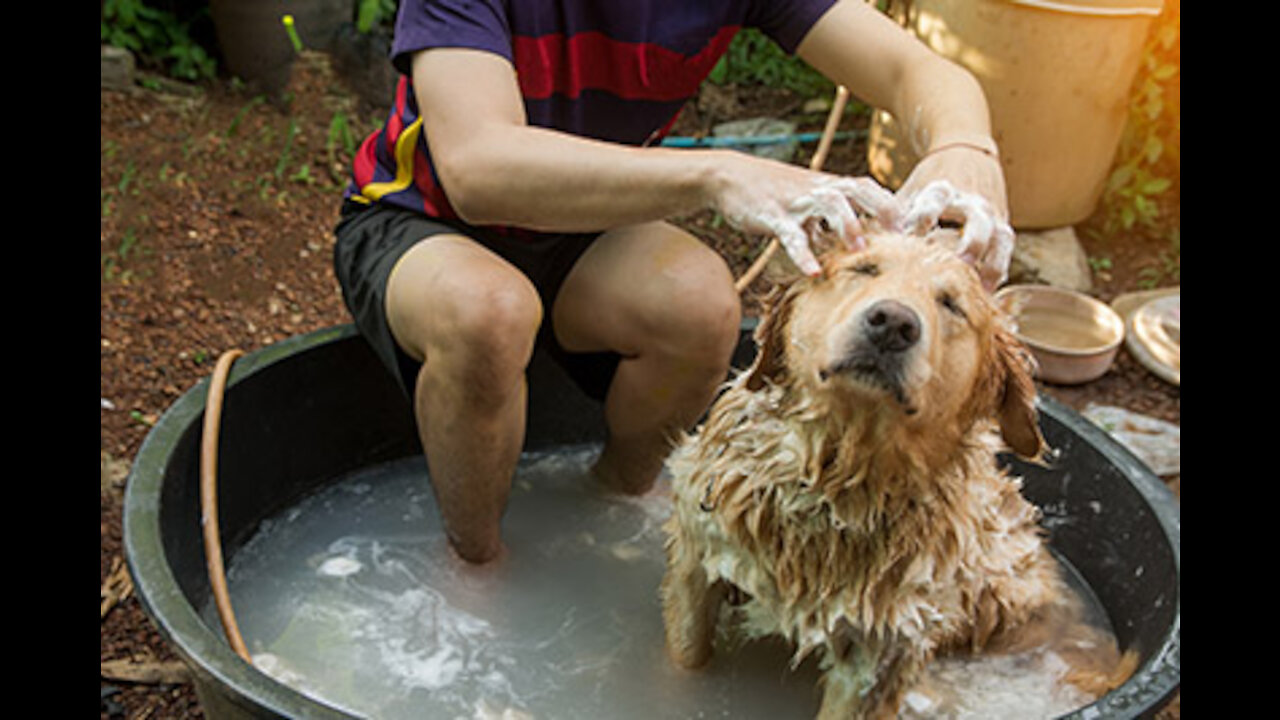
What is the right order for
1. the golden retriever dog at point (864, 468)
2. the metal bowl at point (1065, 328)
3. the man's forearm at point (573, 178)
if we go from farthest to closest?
1. the metal bowl at point (1065, 328)
2. the man's forearm at point (573, 178)
3. the golden retriever dog at point (864, 468)

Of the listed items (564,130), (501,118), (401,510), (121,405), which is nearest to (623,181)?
(501,118)

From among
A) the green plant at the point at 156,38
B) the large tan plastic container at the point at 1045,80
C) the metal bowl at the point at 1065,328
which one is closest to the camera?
the metal bowl at the point at 1065,328

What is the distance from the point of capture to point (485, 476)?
7.59 feet

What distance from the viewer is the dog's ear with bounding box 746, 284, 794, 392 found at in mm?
1821

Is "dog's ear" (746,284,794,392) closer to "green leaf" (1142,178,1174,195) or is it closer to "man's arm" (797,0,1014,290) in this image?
"man's arm" (797,0,1014,290)

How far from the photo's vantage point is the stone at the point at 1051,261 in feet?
13.5

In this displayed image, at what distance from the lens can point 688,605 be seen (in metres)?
2.16

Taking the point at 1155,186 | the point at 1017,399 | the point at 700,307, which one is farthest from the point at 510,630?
the point at 1155,186

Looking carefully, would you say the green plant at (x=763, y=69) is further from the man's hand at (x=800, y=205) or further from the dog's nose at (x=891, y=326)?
the dog's nose at (x=891, y=326)

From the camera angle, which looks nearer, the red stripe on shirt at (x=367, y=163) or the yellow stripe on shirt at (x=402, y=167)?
the yellow stripe on shirt at (x=402, y=167)

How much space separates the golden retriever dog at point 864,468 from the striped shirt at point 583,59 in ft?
2.41

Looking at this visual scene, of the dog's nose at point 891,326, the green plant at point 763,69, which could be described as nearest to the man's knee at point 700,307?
the dog's nose at point 891,326

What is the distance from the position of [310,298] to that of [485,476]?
164 cm
